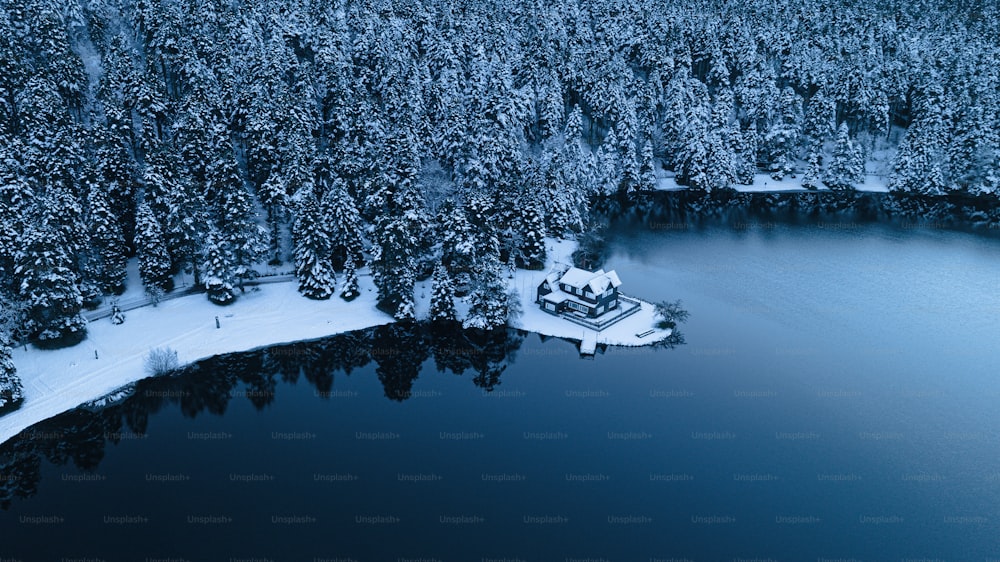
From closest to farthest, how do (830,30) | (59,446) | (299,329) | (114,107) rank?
(59,446) → (299,329) → (114,107) → (830,30)

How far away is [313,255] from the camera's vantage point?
61.0 metres

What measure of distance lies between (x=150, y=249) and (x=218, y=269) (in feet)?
20.4

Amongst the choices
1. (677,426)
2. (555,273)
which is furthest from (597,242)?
(677,426)

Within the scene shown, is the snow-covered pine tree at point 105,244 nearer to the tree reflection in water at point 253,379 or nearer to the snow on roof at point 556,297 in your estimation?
the tree reflection in water at point 253,379

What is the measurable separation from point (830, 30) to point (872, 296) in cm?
9148

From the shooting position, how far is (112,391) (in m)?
47.2

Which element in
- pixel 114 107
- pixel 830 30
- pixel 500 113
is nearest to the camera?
pixel 114 107

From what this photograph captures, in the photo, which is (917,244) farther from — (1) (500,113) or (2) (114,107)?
(2) (114,107)

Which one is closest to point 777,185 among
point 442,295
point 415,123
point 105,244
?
point 415,123

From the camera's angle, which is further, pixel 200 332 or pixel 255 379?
pixel 200 332

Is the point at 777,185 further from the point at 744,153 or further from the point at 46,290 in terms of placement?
the point at 46,290

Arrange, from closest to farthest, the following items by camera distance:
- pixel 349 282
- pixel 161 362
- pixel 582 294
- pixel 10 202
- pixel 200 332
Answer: pixel 161 362, pixel 200 332, pixel 10 202, pixel 582 294, pixel 349 282

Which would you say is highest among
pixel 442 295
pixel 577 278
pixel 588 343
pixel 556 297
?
pixel 577 278

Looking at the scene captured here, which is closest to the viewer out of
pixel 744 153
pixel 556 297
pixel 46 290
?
pixel 46 290
